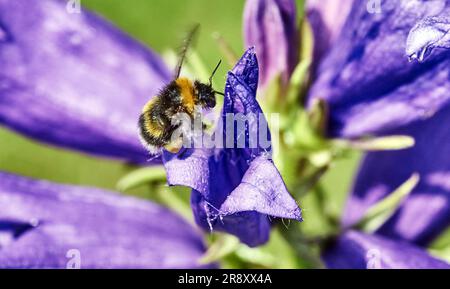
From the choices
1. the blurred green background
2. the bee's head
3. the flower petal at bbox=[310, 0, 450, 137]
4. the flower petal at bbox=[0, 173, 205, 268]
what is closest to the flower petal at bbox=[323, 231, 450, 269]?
the flower petal at bbox=[310, 0, 450, 137]

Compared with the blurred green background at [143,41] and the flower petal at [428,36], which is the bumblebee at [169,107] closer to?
the flower petal at [428,36]

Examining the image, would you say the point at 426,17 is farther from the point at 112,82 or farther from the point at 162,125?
the point at 112,82

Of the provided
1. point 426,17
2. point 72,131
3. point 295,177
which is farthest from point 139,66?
point 426,17

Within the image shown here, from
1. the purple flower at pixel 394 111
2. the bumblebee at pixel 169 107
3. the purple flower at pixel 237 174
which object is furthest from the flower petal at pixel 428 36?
the bumblebee at pixel 169 107

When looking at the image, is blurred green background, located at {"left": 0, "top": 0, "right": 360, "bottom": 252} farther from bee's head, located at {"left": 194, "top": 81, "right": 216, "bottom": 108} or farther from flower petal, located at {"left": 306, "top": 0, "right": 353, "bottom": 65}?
bee's head, located at {"left": 194, "top": 81, "right": 216, "bottom": 108}

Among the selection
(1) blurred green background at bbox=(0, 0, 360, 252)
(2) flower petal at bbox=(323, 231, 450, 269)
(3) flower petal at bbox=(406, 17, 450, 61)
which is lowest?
(2) flower petal at bbox=(323, 231, 450, 269)

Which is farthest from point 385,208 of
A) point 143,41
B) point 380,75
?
point 143,41
